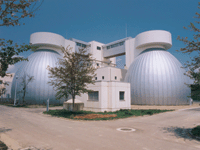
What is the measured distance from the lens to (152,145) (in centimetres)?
781

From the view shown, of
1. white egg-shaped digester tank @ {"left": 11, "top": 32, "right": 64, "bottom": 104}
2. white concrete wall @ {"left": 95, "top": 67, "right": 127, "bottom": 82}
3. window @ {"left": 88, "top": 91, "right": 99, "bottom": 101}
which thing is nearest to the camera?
window @ {"left": 88, "top": 91, "right": 99, "bottom": 101}

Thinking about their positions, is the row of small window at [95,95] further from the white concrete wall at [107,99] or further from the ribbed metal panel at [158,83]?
the ribbed metal panel at [158,83]

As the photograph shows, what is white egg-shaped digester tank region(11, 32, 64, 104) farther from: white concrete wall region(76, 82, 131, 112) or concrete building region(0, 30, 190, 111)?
white concrete wall region(76, 82, 131, 112)

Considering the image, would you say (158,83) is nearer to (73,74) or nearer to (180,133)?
(73,74)

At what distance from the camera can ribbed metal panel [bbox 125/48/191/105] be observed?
35031mm

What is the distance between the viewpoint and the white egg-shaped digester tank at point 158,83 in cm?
3503

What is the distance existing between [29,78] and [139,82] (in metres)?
28.5

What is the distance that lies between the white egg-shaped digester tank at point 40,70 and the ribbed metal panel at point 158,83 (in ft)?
71.2

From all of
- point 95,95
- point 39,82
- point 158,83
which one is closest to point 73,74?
point 95,95

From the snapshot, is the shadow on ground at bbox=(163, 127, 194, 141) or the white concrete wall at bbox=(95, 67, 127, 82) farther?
the white concrete wall at bbox=(95, 67, 127, 82)

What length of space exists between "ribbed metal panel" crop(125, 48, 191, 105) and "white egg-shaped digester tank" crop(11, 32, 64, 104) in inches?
854

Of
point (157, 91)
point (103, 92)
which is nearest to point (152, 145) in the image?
point (103, 92)

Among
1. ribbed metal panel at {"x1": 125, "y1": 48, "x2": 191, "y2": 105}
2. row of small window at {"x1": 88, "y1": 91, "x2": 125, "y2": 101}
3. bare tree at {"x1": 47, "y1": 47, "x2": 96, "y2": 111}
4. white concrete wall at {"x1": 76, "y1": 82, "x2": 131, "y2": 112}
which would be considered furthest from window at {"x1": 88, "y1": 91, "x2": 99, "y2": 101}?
ribbed metal panel at {"x1": 125, "y1": 48, "x2": 191, "y2": 105}

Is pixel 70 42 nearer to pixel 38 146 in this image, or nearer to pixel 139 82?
pixel 139 82
